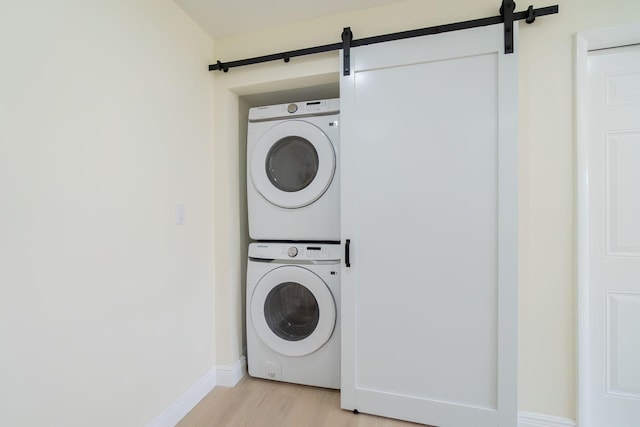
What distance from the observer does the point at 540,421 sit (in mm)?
1366

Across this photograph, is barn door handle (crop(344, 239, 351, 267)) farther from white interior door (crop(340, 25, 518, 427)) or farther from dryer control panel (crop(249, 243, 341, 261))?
dryer control panel (crop(249, 243, 341, 261))

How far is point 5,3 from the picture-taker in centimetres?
85

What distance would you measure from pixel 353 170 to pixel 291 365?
1.31 m

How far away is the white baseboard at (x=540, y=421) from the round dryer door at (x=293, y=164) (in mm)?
1557

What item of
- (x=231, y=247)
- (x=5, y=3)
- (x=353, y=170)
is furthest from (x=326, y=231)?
(x=5, y=3)

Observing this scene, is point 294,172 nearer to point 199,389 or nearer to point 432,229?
point 432,229

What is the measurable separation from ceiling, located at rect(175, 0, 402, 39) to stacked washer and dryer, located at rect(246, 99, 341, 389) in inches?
18.7

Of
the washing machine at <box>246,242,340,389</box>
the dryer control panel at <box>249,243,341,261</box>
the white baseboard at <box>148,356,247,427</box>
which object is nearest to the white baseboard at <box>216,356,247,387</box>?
the white baseboard at <box>148,356,247,427</box>

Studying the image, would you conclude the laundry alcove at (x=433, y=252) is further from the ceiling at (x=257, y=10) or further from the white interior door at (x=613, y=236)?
the white interior door at (x=613, y=236)

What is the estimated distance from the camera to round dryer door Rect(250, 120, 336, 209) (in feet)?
5.70

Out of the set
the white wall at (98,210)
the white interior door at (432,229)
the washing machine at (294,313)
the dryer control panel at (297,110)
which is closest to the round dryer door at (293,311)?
the washing machine at (294,313)

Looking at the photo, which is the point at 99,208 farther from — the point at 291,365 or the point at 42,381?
the point at 291,365

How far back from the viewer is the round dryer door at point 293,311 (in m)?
1.73

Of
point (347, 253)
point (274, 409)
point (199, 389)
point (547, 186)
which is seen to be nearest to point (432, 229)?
point (347, 253)
